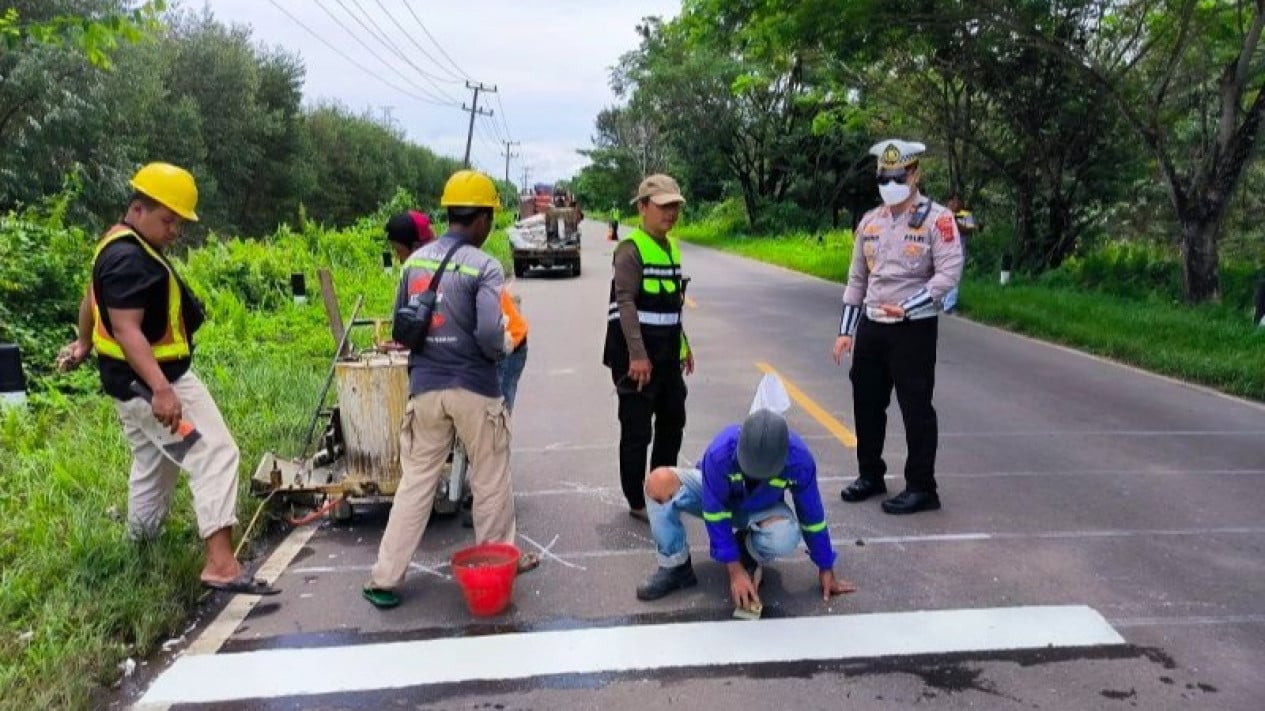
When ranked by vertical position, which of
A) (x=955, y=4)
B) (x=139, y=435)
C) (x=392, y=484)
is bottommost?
(x=392, y=484)

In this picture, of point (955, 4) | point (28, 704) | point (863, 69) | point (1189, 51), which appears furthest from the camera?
point (863, 69)

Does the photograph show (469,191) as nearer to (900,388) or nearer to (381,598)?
(381,598)

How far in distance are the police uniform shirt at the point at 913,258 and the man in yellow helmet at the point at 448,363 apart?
2.17 metres

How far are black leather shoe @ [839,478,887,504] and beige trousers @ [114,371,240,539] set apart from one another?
10.7 ft

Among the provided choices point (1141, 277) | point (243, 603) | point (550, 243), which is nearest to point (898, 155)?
point (243, 603)

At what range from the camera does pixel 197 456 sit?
4012 millimetres

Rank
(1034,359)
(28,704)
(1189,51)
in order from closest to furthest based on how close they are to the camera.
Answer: (28,704)
(1034,359)
(1189,51)

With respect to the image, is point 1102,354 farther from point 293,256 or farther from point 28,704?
point 293,256

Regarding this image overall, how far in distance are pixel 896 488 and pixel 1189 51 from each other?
13.3 meters

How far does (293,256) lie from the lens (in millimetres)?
15875

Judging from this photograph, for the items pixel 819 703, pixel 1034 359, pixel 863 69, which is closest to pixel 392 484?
pixel 819 703

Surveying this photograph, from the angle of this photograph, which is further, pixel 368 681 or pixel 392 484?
pixel 392 484

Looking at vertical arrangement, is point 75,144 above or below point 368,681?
above

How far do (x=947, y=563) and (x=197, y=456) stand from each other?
3.44 m
